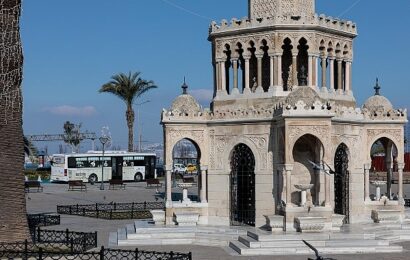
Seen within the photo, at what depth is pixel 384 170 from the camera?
66.2 m

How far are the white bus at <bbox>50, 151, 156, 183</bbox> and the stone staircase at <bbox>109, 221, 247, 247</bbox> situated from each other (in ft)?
113

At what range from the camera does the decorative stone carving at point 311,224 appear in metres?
20.6

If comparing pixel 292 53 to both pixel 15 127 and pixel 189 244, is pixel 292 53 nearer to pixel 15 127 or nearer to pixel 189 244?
pixel 189 244

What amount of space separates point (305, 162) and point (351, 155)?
7.73 feet

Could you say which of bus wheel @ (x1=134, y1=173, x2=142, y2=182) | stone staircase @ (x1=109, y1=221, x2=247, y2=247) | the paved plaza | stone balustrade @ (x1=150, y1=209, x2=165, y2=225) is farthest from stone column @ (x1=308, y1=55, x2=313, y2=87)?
bus wheel @ (x1=134, y1=173, x2=142, y2=182)

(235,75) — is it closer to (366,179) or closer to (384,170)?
(366,179)

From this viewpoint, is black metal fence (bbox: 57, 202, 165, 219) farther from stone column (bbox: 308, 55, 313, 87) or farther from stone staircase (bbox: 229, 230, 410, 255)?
stone staircase (bbox: 229, 230, 410, 255)

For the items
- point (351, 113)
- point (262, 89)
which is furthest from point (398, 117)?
point (262, 89)

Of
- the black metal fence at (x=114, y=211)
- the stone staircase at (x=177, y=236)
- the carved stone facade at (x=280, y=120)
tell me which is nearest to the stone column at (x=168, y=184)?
the carved stone facade at (x=280, y=120)

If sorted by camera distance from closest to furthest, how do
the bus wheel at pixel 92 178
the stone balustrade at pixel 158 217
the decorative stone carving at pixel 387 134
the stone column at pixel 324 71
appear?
the stone balustrade at pixel 158 217, the stone column at pixel 324 71, the decorative stone carving at pixel 387 134, the bus wheel at pixel 92 178

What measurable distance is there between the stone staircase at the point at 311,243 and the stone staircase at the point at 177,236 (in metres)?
1.35

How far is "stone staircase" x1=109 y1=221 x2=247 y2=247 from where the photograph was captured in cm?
2152

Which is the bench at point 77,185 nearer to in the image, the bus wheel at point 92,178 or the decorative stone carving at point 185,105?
the bus wheel at point 92,178

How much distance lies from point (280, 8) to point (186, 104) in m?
4.91
